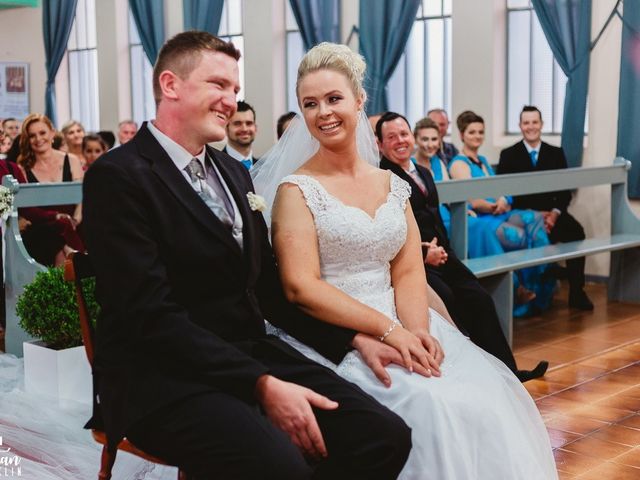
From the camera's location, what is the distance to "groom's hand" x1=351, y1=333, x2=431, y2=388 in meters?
2.67

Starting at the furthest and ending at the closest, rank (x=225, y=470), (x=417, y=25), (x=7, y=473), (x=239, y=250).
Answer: (x=417, y=25) → (x=7, y=473) → (x=239, y=250) → (x=225, y=470)

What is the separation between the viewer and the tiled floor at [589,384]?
Answer: 3.90 meters

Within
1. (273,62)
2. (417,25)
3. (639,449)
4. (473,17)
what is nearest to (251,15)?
(273,62)

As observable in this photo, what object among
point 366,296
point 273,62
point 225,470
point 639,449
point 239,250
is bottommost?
point 639,449

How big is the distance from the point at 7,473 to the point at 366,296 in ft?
4.79

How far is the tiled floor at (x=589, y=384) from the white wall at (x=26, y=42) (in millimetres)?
9205

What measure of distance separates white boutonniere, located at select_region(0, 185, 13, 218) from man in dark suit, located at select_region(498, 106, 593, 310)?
157 inches

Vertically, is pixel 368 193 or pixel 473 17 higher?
pixel 473 17

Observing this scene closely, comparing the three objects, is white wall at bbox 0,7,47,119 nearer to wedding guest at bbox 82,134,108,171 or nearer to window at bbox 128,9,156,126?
window at bbox 128,9,156,126

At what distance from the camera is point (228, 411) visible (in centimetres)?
222

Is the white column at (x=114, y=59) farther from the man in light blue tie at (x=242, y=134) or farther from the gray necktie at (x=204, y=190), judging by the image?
Answer: the gray necktie at (x=204, y=190)

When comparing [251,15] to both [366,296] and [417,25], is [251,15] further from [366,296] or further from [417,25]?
[366,296]

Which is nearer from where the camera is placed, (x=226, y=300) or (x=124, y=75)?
(x=226, y=300)

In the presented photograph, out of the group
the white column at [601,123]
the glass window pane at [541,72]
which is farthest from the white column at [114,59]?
the white column at [601,123]
